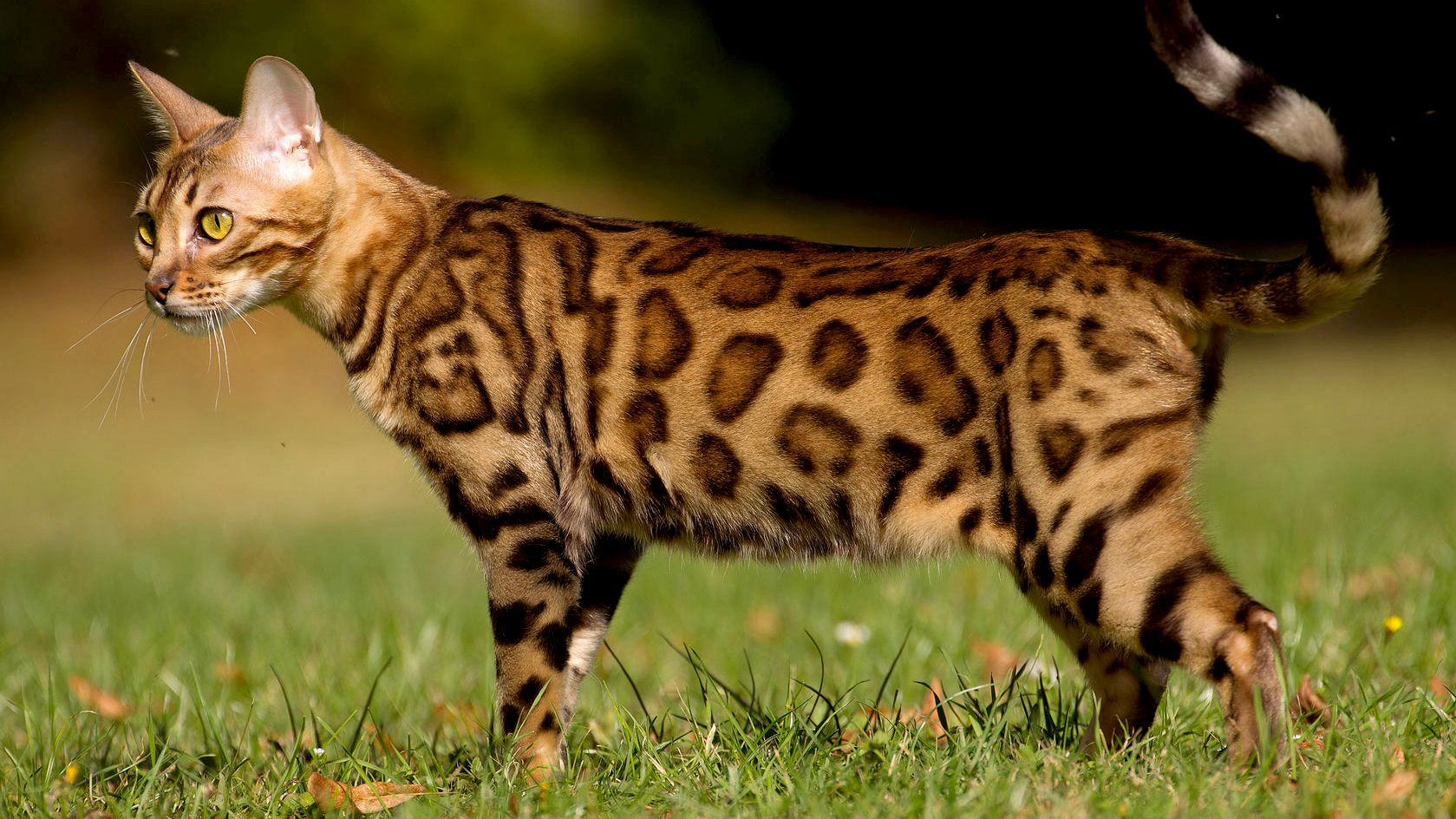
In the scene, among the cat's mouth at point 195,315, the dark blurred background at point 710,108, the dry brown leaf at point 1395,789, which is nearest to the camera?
the dry brown leaf at point 1395,789

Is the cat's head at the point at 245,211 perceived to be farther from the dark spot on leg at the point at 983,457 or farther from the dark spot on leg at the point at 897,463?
the dark spot on leg at the point at 983,457

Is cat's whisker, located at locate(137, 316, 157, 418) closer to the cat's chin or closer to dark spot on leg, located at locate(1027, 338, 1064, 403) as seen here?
the cat's chin

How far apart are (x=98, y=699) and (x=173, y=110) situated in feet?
5.13

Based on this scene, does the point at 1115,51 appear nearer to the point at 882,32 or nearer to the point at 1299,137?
the point at 882,32

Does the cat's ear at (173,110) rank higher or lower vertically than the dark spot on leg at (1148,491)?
higher

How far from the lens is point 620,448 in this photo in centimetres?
324

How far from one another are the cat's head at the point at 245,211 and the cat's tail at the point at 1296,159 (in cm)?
194

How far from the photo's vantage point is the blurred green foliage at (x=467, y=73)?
Answer: 14109 millimetres

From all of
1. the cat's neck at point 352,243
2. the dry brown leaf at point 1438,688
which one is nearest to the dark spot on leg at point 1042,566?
the dry brown leaf at point 1438,688

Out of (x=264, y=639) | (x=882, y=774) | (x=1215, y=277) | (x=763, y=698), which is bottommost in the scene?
(x=264, y=639)

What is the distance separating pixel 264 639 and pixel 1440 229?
14065mm

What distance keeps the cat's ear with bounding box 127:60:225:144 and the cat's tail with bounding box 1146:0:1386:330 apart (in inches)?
93.8

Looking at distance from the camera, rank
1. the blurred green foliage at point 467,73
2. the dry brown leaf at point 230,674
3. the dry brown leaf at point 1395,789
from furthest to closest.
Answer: the blurred green foliage at point 467,73 → the dry brown leaf at point 230,674 → the dry brown leaf at point 1395,789

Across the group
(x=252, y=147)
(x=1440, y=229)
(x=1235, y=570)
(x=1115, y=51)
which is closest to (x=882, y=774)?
(x=252, y=147)
